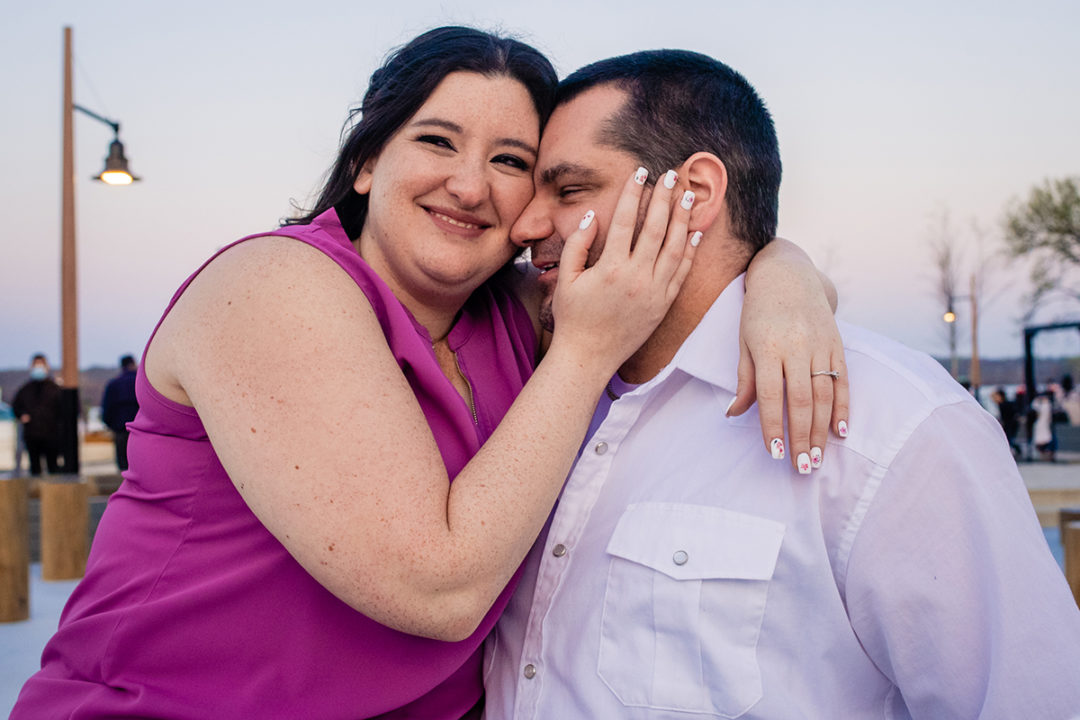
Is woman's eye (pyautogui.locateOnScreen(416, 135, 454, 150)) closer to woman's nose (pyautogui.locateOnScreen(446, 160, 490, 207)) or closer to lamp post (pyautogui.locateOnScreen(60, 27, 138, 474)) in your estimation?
woman's nose (pyautogui.locateOnScreen(446, 160, 490, 207))

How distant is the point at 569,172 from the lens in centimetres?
220

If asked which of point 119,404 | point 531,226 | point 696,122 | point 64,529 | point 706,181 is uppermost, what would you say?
point 696,122

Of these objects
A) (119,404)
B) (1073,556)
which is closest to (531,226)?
(1073,556)

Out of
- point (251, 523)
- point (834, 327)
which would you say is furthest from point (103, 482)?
point (834, 327)

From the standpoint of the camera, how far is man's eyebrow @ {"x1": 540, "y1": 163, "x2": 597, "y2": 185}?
2189 mm

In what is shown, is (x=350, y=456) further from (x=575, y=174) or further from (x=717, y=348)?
(x=575, y=174)

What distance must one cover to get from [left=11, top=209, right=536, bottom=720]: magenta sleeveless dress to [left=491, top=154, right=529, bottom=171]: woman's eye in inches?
21.6

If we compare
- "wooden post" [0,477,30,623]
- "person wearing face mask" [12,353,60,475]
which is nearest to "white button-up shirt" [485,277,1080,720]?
"wooden post" [0,477,30,623]

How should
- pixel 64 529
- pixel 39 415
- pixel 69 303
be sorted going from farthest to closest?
pixel 39 415
pixel 69 303
pixel 64 529

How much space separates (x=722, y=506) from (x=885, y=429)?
35cm

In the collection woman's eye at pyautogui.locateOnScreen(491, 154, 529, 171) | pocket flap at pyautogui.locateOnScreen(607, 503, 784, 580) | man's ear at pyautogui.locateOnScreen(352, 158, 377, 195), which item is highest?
woman's eye at pyautogui.locateOnScreen(491, 154, 529, 171)

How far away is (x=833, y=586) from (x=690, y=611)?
27cm

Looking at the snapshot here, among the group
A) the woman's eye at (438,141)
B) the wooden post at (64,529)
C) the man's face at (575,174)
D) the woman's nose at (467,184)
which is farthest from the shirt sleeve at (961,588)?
the wooden post at (64,529)

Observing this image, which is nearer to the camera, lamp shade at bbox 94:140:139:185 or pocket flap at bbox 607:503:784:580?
pocket flap at bbox 607:503:784:580
